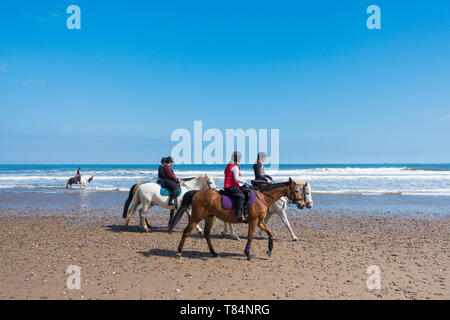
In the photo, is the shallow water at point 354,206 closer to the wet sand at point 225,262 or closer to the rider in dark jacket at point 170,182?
the wet sand at point 225,262

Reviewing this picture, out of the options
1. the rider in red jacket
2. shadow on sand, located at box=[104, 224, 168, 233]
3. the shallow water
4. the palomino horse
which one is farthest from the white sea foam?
the rider in red jacket

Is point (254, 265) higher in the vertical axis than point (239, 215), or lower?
lower

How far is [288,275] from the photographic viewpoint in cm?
549

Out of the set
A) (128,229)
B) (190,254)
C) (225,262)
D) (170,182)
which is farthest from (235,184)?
(128,229)

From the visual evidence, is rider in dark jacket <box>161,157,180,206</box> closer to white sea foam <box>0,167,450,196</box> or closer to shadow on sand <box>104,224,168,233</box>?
shadow on sand <box>104,224,168,233</box>

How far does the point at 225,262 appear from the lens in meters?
6.35

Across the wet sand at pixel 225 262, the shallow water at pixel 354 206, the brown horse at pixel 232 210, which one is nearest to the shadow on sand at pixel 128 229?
the wet sand at pixel 225 262
